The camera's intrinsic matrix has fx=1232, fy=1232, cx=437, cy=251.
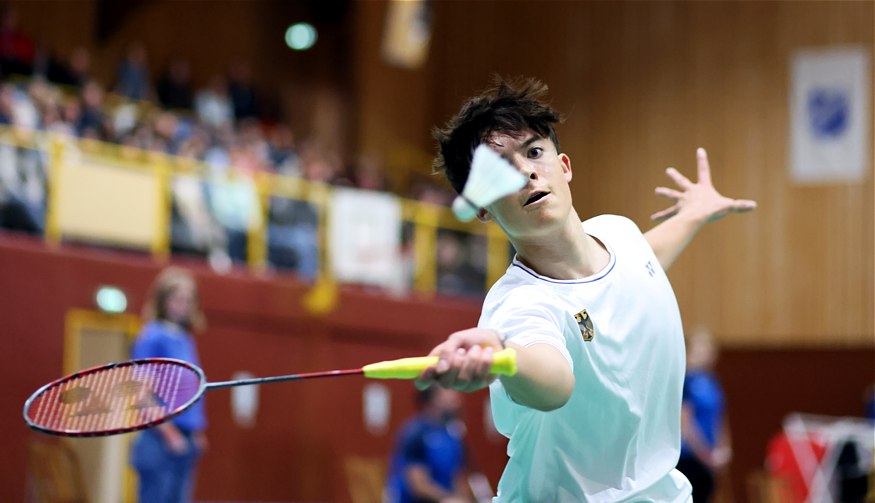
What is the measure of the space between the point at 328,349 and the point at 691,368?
4.20 metres

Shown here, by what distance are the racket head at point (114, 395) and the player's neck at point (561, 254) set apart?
0.96 meters

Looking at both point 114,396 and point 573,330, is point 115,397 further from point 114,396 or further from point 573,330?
point 573,330

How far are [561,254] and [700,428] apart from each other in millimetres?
6924

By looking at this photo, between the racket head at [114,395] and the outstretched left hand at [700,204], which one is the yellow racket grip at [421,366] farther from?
the outstretched left hand at [700,204]

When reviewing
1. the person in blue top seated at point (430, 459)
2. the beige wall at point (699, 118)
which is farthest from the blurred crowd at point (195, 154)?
the person in blue top seated at point (430, 459)

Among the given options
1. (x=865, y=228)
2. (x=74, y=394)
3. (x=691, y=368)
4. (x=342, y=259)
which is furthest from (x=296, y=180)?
(x=74, y=394)

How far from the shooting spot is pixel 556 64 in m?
18.5

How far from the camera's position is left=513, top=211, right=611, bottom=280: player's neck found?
330 cm

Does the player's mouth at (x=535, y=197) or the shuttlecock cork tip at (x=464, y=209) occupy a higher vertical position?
the player's mouth at (x=535, y=197)

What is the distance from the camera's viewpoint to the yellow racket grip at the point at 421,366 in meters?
2.63

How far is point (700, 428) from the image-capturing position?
32.4 ft

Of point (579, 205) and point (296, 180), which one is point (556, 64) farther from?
point (296, 180)

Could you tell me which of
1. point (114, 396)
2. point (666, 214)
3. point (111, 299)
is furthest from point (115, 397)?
point (111, 299)

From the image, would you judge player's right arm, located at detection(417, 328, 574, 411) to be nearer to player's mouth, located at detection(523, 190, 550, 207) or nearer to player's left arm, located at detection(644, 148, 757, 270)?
player's mouth, located at detection(523, 190, 550, 207)
